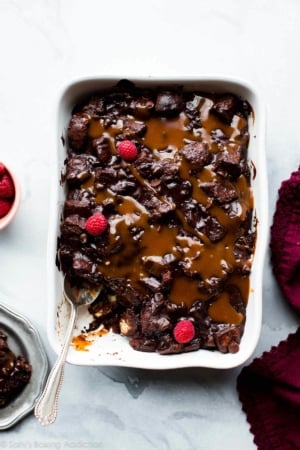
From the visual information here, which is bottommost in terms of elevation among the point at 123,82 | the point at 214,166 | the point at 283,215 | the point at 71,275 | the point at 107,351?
the point at 107,351

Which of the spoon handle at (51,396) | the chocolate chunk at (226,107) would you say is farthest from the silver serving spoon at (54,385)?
the chocolate chunk at (226,107)

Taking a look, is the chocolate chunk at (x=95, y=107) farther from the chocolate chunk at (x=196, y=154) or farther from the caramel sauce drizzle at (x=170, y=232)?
the chocolate chunk at (x=196, y=154)

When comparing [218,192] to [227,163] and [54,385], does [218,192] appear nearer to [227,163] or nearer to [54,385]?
[227,163]

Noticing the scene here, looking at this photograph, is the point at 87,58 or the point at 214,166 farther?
the point at 87,58

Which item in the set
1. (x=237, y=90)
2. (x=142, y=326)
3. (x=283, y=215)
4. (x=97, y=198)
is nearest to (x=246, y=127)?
(x=237, y=90)

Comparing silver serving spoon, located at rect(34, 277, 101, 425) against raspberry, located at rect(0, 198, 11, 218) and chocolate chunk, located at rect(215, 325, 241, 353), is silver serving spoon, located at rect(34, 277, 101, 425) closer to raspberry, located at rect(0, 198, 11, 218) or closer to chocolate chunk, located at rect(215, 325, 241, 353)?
raspberry, located at rect(0, 198, 11, 218)

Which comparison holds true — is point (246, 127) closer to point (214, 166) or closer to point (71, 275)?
point (214, 166)
